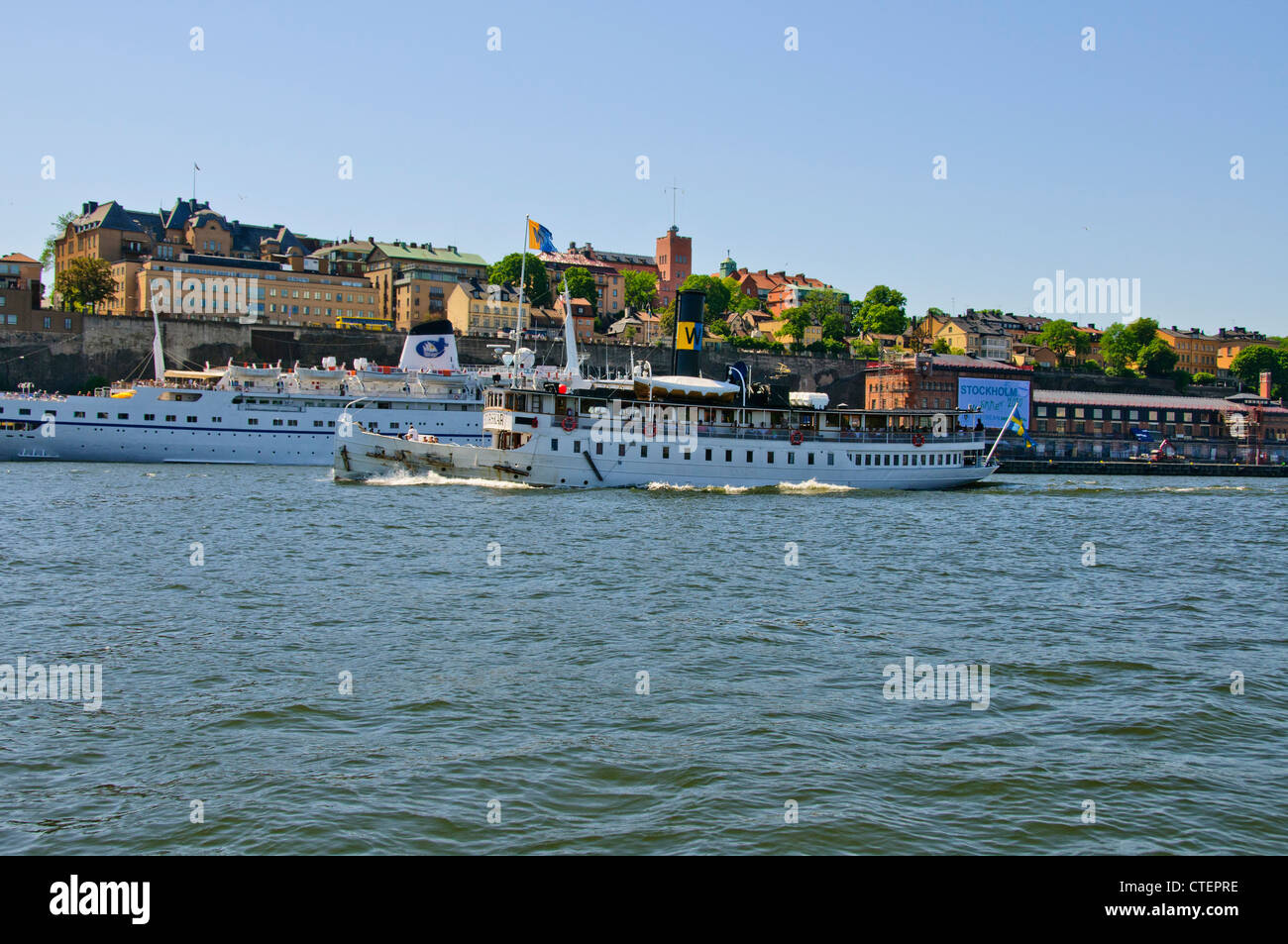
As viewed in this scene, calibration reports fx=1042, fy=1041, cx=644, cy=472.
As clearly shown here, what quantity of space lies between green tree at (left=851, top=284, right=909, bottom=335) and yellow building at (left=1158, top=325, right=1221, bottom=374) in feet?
134

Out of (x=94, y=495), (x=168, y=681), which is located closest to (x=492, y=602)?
(x=168, y=681)

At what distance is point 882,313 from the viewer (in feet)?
475

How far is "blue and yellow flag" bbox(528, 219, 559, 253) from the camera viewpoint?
156 feet

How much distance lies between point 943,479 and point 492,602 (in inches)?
1524

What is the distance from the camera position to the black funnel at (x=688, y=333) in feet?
169

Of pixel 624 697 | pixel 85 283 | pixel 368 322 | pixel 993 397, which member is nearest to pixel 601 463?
pixel 624 697

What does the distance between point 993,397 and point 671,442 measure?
6532cm

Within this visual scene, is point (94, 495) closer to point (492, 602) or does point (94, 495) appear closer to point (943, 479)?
point (492, 602)

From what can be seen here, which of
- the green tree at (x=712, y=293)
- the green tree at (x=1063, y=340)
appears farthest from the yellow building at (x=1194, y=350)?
the green tree at (x=712, y=293)

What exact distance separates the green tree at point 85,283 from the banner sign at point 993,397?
86.7 m

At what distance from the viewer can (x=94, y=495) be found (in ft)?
126

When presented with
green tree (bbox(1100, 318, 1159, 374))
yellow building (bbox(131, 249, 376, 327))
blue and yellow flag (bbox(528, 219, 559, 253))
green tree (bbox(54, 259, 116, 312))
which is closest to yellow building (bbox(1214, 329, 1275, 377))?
green tree (bbox(1100, 318, 1159, 374))

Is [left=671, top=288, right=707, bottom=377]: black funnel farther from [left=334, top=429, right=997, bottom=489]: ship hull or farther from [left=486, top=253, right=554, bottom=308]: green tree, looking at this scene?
[left=486, top=253, right=554, bottom=308]: green tree

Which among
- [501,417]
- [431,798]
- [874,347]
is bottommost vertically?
[431,798]
